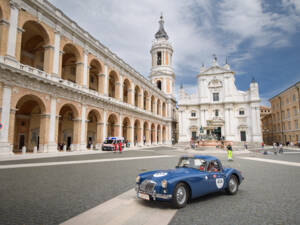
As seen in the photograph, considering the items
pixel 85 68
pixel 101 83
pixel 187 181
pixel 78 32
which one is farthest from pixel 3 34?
pixel 187 181

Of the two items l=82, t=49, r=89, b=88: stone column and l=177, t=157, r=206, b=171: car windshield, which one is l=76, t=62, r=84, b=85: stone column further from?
l=177, t=157, r=206, b=171: car windshield

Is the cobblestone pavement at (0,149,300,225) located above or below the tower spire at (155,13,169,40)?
below

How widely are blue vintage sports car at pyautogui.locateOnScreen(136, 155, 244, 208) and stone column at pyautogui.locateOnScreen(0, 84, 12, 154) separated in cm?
1473

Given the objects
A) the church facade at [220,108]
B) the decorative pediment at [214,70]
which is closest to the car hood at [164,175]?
the church facade at [220,108]

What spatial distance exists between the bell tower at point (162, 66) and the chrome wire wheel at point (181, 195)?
52840 millimetres

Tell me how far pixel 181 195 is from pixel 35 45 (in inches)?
1006

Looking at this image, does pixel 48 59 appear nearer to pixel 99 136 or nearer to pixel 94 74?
pixel 99 136

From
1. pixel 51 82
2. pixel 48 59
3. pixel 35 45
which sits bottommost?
pixel 51 82

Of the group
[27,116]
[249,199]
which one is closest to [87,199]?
[249,199]

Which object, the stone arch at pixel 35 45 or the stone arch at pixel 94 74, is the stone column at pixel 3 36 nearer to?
the stone arch at pixel 35 45

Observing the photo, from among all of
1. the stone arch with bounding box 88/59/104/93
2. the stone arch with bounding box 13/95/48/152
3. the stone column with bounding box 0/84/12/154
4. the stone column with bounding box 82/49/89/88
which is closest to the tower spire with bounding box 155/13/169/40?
the stone arch with bounding box 88/59/104/93

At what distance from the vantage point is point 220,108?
2019 inches

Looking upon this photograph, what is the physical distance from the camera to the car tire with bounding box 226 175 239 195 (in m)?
5.82

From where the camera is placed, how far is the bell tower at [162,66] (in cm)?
5703
